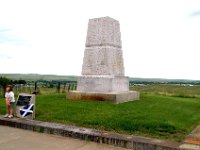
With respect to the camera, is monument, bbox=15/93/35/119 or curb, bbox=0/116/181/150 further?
monument, bbox=15/93/35/119

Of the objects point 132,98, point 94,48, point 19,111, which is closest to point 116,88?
point 132,98

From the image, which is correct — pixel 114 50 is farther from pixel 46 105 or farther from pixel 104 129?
pixel 104 129

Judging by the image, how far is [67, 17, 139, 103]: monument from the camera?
38.2 feet

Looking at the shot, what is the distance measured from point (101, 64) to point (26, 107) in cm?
377

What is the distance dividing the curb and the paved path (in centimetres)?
13

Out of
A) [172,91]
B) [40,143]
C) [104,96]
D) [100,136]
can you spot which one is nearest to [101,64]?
[104,96]

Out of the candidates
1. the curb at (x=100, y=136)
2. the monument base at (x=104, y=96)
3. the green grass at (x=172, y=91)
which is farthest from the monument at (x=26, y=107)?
the green grass at (x=172, y=91)

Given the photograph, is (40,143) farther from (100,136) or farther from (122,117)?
(122,117)

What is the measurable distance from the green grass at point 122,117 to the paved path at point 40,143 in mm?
969

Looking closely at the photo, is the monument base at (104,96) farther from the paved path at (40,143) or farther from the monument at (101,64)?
the paved path at (40,143)

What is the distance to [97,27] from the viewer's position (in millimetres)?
12109

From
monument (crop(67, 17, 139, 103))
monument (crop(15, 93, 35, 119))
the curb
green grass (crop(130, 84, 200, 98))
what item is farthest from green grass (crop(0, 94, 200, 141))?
green grass (crop(130, 84, 200, 98))

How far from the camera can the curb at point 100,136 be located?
6.12 meters

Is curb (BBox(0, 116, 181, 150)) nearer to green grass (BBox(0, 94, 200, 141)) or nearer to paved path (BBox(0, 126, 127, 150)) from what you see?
paved path (BBox(0, 126, 127, 150))
